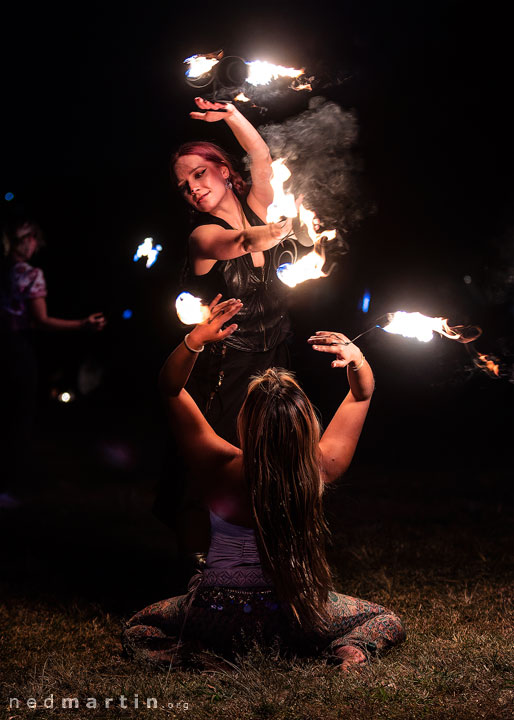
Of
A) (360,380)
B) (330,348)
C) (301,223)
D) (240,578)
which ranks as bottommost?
(240,578)

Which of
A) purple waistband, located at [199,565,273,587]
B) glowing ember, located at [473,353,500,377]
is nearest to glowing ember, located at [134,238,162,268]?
purple waistband, located at [199,565,273,587]

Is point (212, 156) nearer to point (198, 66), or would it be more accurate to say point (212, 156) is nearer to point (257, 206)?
point (257, 206)

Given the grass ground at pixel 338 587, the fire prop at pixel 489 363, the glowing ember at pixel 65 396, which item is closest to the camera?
the grass ground at pixel 338 587

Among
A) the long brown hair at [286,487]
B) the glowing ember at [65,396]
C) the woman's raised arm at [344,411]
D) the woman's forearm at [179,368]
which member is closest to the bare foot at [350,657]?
the long brown hair at [286,487]

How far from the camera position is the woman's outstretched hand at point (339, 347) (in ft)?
11.1

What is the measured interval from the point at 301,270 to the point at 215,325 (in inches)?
31.7

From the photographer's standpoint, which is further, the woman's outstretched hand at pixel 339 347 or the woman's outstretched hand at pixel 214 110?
the woman's outstretched hand at pixel 214 110

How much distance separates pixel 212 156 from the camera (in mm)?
3900

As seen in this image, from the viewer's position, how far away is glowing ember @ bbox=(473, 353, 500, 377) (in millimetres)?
4074

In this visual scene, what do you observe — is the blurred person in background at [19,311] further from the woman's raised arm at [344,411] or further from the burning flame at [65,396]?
the burning flame at [65,396]

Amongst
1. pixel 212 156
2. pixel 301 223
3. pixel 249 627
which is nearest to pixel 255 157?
pixel 212 156

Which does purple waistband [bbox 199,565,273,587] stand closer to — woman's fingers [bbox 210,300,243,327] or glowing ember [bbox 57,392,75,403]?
woman's fingers [bbox 210,300,243,327]

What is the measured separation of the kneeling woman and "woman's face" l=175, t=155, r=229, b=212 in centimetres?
87

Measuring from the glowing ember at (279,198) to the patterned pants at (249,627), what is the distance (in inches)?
67.8
